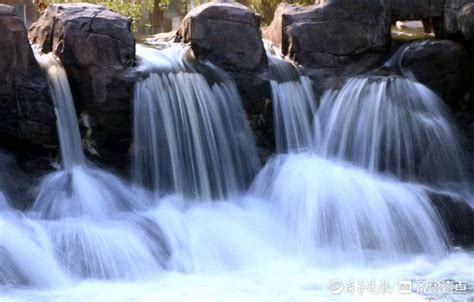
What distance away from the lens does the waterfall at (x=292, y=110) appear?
27.9 feet

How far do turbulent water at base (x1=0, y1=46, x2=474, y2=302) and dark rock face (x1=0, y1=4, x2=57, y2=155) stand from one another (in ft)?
0.52

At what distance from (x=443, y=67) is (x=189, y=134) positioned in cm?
333

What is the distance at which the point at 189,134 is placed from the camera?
26.0ft

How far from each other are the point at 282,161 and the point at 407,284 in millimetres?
2348

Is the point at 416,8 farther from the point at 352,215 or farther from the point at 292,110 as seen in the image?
the point at 352,215

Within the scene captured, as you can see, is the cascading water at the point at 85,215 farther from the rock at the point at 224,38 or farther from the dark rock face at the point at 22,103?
the rock at the point at 224,38

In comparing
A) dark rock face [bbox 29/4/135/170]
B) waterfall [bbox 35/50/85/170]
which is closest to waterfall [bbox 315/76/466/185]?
dark rock face [bbox 29/4/135/170]

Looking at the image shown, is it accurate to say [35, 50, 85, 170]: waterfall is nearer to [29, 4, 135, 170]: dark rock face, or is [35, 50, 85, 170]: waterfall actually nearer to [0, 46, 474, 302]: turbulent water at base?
[0, 46, 474, 302]: turbulent water at base

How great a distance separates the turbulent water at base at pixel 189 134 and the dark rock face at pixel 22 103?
2.99 ft

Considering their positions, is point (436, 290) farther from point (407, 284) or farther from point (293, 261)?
point (293, 261)

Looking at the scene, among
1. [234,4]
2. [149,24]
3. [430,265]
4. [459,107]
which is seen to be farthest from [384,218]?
[149,24]

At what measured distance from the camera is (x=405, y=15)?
946 cm

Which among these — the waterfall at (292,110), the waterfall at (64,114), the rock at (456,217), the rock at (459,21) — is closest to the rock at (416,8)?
the rock at (459,21)

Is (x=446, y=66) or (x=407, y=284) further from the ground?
(x=446, y=66)
